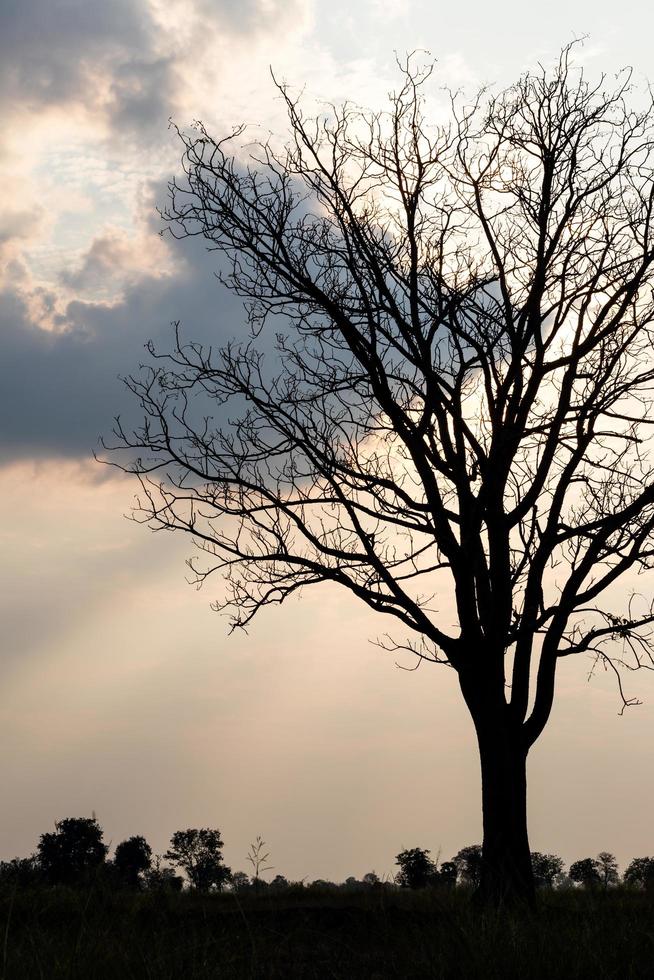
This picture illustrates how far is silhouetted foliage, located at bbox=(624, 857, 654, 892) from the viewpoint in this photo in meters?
12.5

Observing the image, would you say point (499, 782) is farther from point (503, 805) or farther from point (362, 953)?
point (362, 953)

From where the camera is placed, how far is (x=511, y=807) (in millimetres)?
10984

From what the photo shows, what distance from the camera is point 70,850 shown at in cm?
866

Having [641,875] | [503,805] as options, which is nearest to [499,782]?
[503,805]

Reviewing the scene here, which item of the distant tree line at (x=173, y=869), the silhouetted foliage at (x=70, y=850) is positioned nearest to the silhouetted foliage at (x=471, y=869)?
the distant tree line at (x=173, y=869)

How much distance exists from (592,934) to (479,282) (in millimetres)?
8043

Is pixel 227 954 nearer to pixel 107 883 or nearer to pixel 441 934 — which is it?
pixel 107 883

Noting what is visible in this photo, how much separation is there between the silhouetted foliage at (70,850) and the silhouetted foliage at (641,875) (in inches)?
293

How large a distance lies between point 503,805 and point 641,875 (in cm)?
302

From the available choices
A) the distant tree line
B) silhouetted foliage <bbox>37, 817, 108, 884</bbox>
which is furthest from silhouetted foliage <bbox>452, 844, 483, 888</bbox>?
silhouetted foliage <bbox>37, 817, 108, 884</bbox>

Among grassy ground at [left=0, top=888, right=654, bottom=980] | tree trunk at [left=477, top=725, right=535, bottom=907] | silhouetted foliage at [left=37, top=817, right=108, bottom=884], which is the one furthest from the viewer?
tree trunk at [left=477, top=725, right=535, bottom=907]

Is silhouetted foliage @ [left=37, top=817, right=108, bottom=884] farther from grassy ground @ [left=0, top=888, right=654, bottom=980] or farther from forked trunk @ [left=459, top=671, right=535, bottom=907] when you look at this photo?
forked trunk @ [left=459, top=671, right=535, bottom=907]

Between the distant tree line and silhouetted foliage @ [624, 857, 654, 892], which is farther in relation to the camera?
silhouetted foliage @ [624, 857, 654, 892]

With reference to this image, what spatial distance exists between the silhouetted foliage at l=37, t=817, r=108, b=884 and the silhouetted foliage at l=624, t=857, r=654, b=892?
7.44 meters
